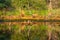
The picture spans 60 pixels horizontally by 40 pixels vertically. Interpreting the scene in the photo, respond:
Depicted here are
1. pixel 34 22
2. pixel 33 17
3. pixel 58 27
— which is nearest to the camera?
pixel 58 27

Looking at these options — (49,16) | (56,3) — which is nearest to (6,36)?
(49,16)

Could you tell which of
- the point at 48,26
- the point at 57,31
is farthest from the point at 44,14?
the point at 57,31

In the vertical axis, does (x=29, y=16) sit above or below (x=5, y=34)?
above

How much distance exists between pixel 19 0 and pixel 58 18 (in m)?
2.81

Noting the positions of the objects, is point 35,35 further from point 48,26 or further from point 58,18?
point 58,18

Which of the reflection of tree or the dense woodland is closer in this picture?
the reflection of tree

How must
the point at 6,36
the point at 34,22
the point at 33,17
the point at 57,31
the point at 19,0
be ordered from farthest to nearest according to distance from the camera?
the point at 19,0 → the point at 33,17 → the point at 34,22 → the point at 57,31 → the point at 6,36

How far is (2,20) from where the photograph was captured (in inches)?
496

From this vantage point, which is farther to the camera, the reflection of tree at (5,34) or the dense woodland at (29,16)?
the dense woodland at (29,16)

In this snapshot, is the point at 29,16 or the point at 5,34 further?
the point at 29,16

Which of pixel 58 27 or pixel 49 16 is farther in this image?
pixel 49 16

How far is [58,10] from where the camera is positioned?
44.1 feet

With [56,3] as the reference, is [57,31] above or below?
below

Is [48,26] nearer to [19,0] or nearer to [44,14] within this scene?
[44,14]
